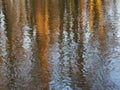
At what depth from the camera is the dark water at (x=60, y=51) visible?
51.5 ft

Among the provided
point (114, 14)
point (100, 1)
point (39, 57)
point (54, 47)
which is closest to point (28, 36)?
point (54, 47)

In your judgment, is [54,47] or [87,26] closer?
[54,47]

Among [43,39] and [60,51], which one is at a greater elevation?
[43,39]

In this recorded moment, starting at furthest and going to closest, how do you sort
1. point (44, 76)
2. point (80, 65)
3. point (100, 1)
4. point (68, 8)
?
point (100, 1) < point (68, 8) < point (80, 65) < point (44, 76)

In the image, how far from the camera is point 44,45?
21.6 meters

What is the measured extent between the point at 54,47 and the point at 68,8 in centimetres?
1730

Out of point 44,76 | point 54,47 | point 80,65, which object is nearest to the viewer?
point 44,76

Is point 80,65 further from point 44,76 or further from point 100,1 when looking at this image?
point 100,1

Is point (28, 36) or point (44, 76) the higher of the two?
point (28, 36)

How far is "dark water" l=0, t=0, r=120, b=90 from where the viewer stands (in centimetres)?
1569

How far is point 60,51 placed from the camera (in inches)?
800

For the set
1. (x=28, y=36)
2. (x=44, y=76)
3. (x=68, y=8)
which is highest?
(x=68, y=8)

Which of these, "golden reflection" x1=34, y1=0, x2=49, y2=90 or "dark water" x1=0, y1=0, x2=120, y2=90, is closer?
"dark water" x1=0, y1=0, x2=120, y2=90

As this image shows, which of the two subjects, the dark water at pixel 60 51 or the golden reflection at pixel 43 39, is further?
the golden reflection at pixel 43 39
